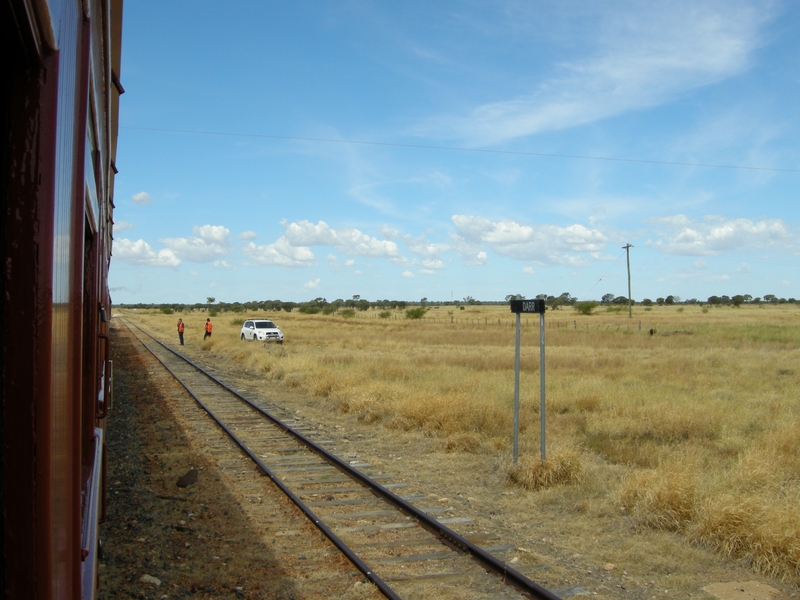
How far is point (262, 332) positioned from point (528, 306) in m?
31.3

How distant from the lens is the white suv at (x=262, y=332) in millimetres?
38312

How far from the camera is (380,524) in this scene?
23.9ft

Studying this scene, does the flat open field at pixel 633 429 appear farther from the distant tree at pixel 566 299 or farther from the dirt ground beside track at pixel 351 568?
the distant tree at pixel 566 299

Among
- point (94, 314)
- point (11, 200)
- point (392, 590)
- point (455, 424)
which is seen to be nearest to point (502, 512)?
point (392, 590)

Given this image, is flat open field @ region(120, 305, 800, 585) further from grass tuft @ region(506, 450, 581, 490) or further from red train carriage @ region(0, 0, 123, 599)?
red train carriage @ region(0, 0, 123, 599)

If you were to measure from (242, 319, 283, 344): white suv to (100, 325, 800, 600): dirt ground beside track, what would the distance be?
26754 mm

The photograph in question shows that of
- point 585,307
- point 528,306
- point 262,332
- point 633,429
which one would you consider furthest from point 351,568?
point 585,307

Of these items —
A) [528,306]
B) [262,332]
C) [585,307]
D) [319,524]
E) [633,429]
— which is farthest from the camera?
[585,307]

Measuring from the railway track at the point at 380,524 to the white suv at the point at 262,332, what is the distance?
25731mm

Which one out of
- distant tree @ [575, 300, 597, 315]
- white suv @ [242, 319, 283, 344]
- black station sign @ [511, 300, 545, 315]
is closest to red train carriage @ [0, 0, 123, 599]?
black station sign @ [511, 300, 545, 315]

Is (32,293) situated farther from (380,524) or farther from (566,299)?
(566,299)

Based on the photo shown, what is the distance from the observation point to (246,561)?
6219mm

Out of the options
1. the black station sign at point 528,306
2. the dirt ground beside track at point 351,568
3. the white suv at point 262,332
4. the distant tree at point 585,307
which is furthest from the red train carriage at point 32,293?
the distant tree at point 585,307

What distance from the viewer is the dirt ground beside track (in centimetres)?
577
